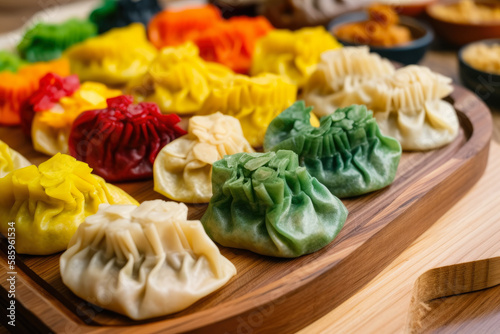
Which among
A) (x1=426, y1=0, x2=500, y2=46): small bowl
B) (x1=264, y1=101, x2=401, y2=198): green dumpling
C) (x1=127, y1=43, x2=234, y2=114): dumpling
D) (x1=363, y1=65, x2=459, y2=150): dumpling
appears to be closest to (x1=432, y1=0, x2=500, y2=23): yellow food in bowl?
(x1=426, y1=0, x2=500, y2=46): small bowl

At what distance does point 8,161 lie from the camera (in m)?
2.64

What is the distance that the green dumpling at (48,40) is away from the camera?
12.8ft

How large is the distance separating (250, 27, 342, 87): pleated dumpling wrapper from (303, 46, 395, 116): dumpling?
0.27 metres

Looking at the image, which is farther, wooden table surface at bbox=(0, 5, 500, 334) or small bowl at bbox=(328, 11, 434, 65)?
small bowl at bbox=(328, 11, 434, 65)

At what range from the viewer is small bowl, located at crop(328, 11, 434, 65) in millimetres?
3842

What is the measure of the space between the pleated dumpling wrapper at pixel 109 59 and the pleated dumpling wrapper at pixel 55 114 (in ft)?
1.96

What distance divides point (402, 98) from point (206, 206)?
1125mm

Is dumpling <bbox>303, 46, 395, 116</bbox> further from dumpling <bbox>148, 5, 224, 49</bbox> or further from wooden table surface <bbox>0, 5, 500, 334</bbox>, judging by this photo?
dumpling <bbox>148, 5, 224, 49</bbox>

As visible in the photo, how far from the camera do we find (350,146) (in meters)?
2.59

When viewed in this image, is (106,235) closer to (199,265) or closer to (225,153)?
(199,265)

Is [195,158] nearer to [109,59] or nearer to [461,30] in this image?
[109,59]

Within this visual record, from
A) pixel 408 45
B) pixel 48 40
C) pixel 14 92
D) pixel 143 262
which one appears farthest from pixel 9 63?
pixel 408 45

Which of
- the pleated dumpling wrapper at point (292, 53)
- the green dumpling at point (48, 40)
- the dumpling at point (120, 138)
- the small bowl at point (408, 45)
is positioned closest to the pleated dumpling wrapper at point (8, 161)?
the dumpling at point (120, 138)

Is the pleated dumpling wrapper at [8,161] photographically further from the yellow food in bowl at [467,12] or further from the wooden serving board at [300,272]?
the yellow food in bowl at [467,12]
